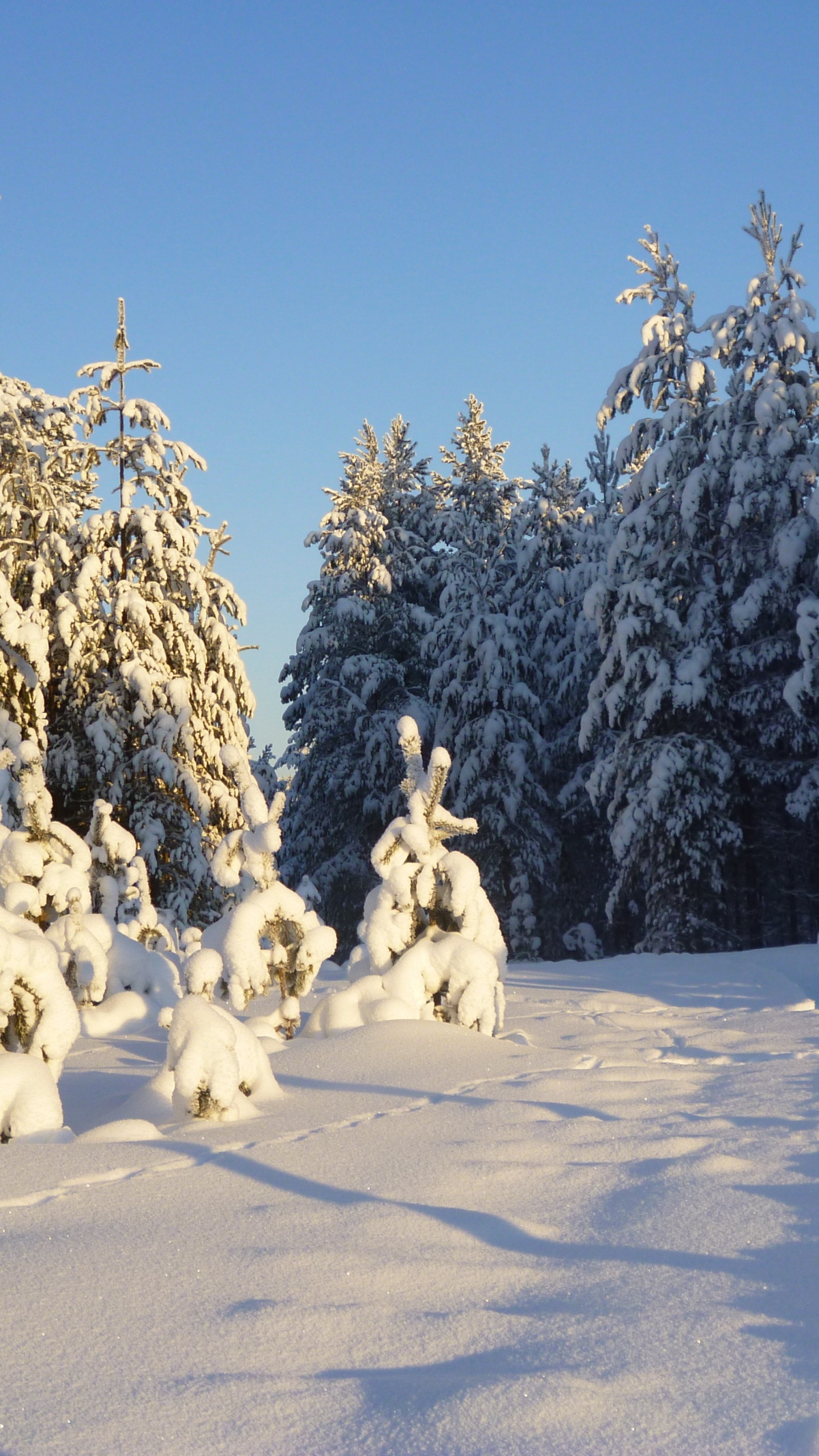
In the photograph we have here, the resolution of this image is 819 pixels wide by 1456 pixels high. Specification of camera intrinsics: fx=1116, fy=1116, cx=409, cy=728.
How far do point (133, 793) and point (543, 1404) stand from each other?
1460cm

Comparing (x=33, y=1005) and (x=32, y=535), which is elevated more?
(x=32, y=535)

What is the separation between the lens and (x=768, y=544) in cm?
1958

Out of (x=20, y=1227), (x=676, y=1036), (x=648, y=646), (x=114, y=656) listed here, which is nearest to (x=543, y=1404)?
(x=20, y=1227)

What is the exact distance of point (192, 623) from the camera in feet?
55.7

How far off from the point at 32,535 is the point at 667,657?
425 inches

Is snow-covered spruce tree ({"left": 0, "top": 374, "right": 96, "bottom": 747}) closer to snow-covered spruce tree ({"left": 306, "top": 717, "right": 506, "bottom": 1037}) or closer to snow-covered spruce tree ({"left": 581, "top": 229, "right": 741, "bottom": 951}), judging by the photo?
Result: snow-covered spruce tree ({"left": 306, "top": 717, "right": 506, "bottom": 1037})

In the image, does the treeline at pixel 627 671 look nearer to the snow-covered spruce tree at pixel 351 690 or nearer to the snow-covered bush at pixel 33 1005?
the snow-covered spruce tree at pixel 351 690

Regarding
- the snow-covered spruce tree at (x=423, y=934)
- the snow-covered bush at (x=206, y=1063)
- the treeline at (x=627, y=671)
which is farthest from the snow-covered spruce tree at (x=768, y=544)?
the snow-covered bush at (x=206, y=1063)

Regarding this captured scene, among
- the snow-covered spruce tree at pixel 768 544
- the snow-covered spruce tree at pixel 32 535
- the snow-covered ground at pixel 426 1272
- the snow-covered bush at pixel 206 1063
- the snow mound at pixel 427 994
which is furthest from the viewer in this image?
the snow-covered spruce tree at pixel 768 544

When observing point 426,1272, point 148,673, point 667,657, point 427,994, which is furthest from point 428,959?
point 667,657

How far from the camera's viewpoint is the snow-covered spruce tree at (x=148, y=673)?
51.7ft

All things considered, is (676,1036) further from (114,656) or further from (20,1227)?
(114,656)

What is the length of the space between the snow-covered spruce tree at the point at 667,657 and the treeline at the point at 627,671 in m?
0.05

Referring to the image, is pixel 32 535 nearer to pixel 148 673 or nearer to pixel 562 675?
pixel 148 673
